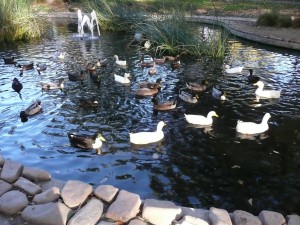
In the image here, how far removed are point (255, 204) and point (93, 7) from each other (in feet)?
71.1

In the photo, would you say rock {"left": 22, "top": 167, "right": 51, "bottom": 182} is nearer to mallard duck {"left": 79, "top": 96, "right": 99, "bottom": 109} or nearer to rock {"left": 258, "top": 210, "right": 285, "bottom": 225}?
rock {"left": 258, "top": 210, "right": 285, "bottom": 225}

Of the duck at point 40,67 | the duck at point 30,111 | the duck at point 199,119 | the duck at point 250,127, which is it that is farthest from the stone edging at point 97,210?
the duck at point 40,67

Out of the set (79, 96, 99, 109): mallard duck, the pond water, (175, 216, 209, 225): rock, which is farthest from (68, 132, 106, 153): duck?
(175, 216, 209, 225): rock

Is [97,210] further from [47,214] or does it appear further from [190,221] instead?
[190,221]

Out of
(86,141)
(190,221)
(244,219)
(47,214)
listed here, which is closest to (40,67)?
(86,141)

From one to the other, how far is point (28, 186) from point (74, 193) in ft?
2.62

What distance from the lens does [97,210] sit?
5.41 metres

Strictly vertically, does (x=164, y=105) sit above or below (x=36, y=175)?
below

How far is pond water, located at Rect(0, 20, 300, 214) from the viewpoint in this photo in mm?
7141

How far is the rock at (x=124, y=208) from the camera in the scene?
5.28 m

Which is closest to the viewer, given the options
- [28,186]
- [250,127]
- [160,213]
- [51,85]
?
[160,213]

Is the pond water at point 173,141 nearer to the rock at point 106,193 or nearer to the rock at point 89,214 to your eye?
the rock at point 106,193

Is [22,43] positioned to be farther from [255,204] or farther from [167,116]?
[255,204]

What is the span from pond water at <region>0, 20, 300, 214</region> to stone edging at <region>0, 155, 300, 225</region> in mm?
1107
